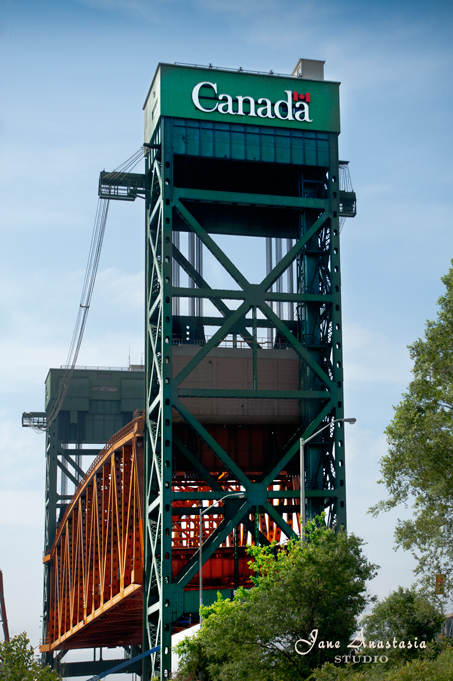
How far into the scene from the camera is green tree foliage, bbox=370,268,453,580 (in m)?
42.2

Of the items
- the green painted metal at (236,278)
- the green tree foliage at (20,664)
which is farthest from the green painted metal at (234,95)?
the green tree foliage at (20,664)

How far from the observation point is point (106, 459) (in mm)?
80250

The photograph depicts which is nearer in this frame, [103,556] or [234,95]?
[234,95]

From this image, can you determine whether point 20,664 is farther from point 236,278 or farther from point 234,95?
point 234,95

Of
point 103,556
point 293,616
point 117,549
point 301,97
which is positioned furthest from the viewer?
point 117,549

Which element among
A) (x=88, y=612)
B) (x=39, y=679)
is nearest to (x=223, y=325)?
(x=39, y=679)

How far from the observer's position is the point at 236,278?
220 feet

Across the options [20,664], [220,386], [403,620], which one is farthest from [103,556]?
[403,620]

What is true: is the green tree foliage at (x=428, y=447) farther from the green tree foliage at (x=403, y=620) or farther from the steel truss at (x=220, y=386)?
the steel truss at (x=220, y=386)

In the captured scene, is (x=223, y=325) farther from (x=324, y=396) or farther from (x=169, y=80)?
(x=169, y=80)

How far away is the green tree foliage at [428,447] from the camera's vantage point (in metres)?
42.2

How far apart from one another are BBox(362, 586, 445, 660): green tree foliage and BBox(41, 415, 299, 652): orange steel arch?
18979 mm

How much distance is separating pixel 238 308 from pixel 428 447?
2571 centimetres

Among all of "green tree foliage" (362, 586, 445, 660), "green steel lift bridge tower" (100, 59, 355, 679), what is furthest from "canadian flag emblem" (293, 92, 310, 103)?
"green tree foliage" (362, 586, 445, 660)
